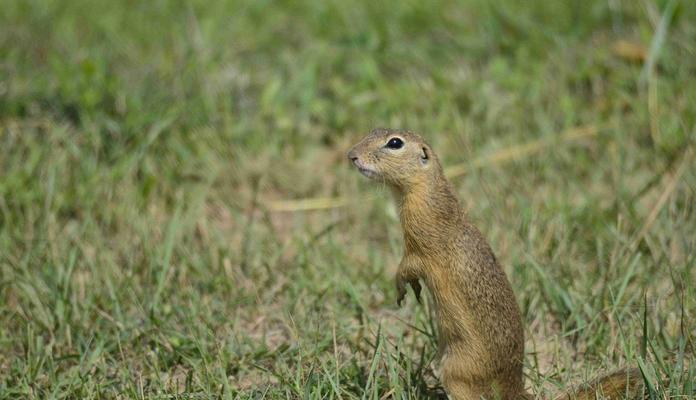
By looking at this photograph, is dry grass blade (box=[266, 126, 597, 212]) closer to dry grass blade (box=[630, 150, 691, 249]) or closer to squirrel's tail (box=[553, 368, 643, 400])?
dry grass blade (box=[630, 150, 691, 249])

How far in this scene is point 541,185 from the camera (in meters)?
4.84

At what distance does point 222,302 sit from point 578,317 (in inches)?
51.2

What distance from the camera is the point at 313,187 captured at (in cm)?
498

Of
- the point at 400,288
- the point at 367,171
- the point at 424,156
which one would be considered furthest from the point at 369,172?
the point at 400,288

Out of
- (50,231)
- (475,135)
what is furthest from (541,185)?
(50,231)

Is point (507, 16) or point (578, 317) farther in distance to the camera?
point (507, 16)

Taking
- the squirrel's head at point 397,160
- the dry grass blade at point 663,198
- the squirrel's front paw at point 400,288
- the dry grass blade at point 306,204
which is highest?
the squirrel's head at point 397,160

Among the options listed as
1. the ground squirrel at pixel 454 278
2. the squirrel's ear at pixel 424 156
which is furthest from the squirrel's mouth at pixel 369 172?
the squirrel's ear at pixel 424 156

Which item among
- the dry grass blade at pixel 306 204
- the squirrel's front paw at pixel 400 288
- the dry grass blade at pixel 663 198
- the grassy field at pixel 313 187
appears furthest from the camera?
the dry grass blade at pixel 306 204

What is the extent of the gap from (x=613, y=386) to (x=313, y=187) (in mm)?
2294

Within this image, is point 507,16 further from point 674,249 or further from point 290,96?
point 674,249

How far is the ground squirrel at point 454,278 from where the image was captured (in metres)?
3.02

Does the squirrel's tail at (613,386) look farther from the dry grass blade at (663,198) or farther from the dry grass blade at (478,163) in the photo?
the dry grass blade at (478,163)

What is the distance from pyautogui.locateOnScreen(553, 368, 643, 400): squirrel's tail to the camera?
296 centimetres
